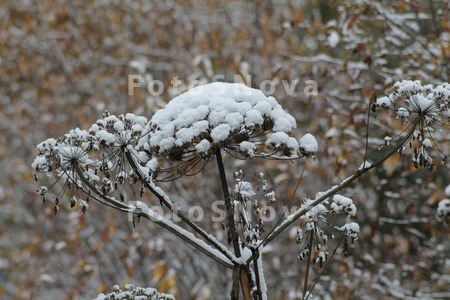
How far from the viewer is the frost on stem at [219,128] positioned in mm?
2469

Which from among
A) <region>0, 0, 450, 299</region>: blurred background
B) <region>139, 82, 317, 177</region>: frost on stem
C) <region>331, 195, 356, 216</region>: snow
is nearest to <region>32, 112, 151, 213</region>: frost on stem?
<region>139, 82, 317, 177</region>: frost on stem

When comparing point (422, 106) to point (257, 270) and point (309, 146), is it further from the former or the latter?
point (257, 270)

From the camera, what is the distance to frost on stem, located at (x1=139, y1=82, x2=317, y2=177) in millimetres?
2469

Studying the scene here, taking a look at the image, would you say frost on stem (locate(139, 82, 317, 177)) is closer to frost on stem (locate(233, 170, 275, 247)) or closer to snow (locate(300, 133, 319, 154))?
snow (locate(300, 133, 319, 154))

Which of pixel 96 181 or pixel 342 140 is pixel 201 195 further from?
pixel 96 181

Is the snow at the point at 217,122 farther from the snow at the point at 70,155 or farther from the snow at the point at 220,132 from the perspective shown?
the snow at the point at 70,155

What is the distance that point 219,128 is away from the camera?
244 centimetres

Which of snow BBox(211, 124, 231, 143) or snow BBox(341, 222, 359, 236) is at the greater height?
snow BBox(211, 124, 231, 143)

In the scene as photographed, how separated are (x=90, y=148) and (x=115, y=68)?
7.40 meters

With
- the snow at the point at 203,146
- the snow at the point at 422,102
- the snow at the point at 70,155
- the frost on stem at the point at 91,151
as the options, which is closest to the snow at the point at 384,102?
the snow at the point at 422,102

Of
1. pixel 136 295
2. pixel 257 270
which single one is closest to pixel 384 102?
A: pixel 257 270

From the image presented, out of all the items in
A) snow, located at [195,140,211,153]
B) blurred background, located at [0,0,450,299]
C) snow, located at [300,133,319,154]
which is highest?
blurred background, located at [0,0,450,299]

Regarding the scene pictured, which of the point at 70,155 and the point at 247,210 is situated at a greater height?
the point at 70,155

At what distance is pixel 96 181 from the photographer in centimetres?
257
